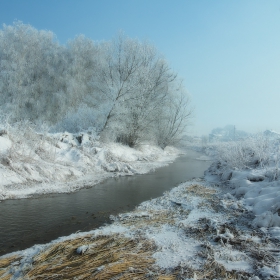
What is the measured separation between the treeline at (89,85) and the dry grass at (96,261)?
15.4 metres

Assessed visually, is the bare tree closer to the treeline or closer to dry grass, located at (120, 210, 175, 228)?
the treeline

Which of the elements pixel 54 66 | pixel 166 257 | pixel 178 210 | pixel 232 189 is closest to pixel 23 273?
pixel 166 257

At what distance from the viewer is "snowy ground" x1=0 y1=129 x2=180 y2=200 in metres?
9.24

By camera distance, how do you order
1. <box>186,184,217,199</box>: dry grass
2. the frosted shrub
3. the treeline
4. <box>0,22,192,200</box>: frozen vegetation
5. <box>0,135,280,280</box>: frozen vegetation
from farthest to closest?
the treeline
<box>0,22,192,200</box>: frozen vegetation
the frosted shrub
<box>186,184,217,199</box>: dry grass
<box>0,135,280,280</box>: frozen vegetation

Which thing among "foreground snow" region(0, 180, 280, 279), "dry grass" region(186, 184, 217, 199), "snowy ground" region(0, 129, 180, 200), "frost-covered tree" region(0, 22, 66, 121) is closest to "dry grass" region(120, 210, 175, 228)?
"foreground snow" region(0, 180, 280, 279)

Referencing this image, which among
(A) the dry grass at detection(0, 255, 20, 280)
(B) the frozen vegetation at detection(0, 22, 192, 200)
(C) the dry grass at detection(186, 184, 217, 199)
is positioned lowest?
(C) the dry grass at detection(186, 184, 217, 199)

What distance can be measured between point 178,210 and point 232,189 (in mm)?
4073

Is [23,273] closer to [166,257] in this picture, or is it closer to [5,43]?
[166,257]

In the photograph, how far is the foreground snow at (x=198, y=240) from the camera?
3713mm

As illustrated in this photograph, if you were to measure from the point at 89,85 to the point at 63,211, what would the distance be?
66.3 ft

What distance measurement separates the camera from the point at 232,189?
10180mm

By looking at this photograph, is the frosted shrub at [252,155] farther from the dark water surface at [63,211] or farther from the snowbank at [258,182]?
the dark water surface at [63,211]

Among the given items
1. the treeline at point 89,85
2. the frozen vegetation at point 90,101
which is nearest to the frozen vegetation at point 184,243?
the frozen vegetation at point 90,101

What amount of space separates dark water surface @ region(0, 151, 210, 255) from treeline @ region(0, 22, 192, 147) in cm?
1025
